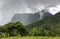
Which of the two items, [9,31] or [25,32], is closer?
[9,31]

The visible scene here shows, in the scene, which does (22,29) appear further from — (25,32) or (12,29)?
(12,29)

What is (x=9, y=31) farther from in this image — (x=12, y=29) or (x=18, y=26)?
(x=18, y=26)

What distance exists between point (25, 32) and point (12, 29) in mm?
6491

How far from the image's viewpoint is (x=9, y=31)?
66500 millimetres

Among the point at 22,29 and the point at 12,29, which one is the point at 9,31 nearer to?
the point at 12,29

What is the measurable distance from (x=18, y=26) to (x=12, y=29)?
5.04 m

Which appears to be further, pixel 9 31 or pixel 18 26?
pixel 18 26

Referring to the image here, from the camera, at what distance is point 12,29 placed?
6669 cm

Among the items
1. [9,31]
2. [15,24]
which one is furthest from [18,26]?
[9,31]

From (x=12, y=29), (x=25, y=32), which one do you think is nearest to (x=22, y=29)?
(x=25, y=32)

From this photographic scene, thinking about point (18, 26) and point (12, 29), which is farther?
point (18, 26)

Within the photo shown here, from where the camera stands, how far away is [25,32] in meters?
71.2

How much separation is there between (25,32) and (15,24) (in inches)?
187

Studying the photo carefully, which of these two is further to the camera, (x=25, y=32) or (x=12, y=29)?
(x=25, y=32)
